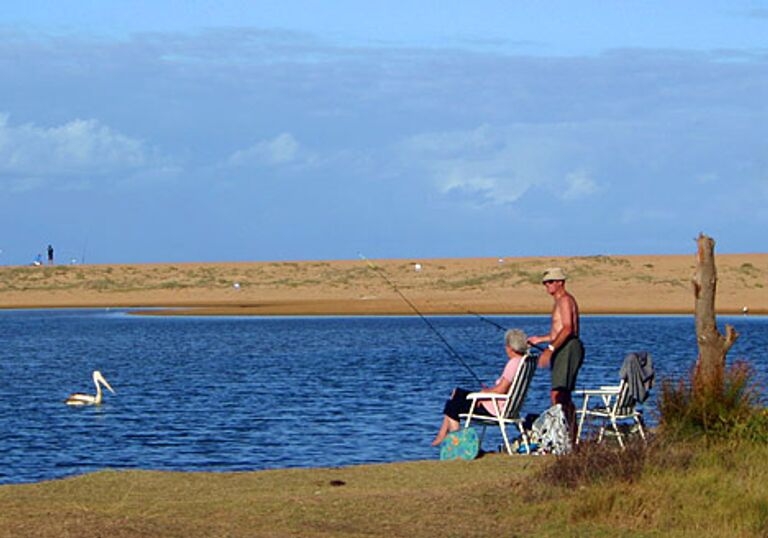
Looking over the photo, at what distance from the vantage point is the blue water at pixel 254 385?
1730cm

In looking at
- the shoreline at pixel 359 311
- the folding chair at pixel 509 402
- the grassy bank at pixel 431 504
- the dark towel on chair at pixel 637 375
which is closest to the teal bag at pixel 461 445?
the folding chair at pixel 509 402

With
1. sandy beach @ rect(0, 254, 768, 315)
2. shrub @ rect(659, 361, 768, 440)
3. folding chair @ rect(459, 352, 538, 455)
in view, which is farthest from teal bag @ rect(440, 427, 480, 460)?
sandy beach @ rect(0, 254, 768, 315)

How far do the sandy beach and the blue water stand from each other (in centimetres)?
987

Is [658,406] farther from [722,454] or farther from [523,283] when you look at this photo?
[523,283]

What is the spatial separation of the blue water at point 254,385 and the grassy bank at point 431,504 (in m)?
3.35

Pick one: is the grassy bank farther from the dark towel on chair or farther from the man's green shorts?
the dark towel on chair

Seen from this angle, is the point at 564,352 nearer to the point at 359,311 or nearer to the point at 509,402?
the point at 509,402

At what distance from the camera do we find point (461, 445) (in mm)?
13414

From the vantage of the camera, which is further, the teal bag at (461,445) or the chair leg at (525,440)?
the chair leg at (525,440)

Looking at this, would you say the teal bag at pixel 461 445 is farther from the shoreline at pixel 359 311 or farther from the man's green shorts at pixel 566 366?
the shoreline at pixel 359 311

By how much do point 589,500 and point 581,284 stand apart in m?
64.7

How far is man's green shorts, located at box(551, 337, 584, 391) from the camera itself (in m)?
13.4

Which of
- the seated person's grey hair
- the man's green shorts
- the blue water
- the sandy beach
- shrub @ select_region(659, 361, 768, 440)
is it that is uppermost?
the sandy beach

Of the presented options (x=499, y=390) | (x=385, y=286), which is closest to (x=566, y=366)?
(x=499, y=390)
